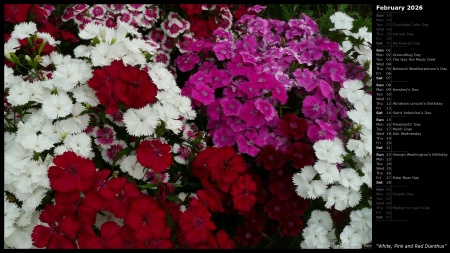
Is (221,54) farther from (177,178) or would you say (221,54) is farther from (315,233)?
(315,233)

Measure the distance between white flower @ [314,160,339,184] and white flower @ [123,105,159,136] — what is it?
0.79 m

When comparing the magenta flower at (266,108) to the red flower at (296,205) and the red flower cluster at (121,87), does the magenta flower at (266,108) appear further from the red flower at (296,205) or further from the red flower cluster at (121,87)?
the red flower cluster at (121,87)

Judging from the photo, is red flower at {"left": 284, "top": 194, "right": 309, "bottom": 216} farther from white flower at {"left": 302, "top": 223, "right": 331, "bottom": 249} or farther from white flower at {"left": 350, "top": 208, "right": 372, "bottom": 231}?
white flower at {"left": 350, "top": 208, "right": 372, "bottom": 231}

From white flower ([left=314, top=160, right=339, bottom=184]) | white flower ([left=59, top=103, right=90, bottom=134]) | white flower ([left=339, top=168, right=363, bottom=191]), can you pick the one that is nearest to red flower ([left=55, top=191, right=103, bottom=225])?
white flower ([left=59, top=103, right=90, bottom=134])

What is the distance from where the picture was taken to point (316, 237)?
2076mm

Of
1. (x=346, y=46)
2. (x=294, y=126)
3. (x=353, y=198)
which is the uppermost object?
(x=346, y=46)

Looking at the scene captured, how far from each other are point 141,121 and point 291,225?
2.96 ft

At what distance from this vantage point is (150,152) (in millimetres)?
1867

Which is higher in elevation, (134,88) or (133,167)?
(134,88)

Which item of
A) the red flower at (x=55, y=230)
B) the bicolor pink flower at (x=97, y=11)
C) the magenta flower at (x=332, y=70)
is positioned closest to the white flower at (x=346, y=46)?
the magenta flower at (x=332, y=70)

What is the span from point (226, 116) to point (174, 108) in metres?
0.42

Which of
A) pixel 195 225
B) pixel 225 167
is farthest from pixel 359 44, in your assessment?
pixel 195 225

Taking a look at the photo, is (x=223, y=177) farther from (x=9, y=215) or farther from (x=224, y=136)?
(x=9, y=215)
